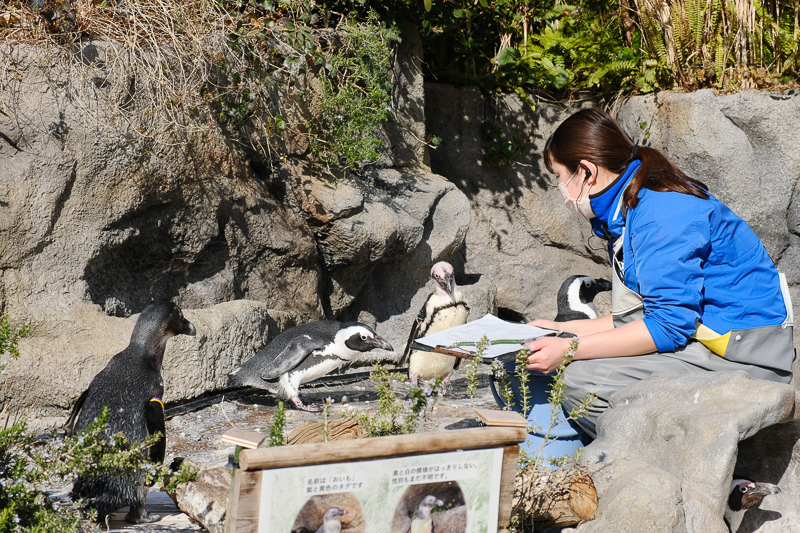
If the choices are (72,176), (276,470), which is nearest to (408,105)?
(72,176)

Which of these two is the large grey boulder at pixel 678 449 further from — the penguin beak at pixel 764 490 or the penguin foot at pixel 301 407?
Result: the penguin foot at pixel 301 407

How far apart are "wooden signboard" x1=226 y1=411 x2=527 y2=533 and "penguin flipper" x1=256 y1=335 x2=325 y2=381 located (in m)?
2.53

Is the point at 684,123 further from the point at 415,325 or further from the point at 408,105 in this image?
the point at 415,325

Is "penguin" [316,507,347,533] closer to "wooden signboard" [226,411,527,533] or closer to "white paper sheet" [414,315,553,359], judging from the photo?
"wooden signboard" [226,411,527,533]

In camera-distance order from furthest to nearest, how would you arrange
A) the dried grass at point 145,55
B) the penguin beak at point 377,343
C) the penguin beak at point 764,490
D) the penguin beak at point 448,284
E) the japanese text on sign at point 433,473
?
the penguin beak at point 448,284 < the penguin beak at point 377,343 < the dried grass at point 145,55 < the penguin beak at point 764,490 < the japanese text on sign at point 433,473

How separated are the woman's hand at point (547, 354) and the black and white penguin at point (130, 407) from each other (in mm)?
1352

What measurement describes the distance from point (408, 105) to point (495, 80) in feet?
3.51

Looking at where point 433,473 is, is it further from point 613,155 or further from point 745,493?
point 613,155

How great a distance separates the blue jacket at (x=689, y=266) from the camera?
101 inches

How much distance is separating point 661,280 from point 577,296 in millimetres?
3231

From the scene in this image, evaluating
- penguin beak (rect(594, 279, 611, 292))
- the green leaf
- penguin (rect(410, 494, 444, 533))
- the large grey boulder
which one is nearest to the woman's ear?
the large grey boulder

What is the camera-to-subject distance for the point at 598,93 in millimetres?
7109

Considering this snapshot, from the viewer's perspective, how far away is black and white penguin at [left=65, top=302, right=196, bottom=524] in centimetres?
263

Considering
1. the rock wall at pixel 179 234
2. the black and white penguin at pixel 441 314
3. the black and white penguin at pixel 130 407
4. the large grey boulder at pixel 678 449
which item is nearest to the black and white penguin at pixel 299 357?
the rock wall at pixel 179 234
